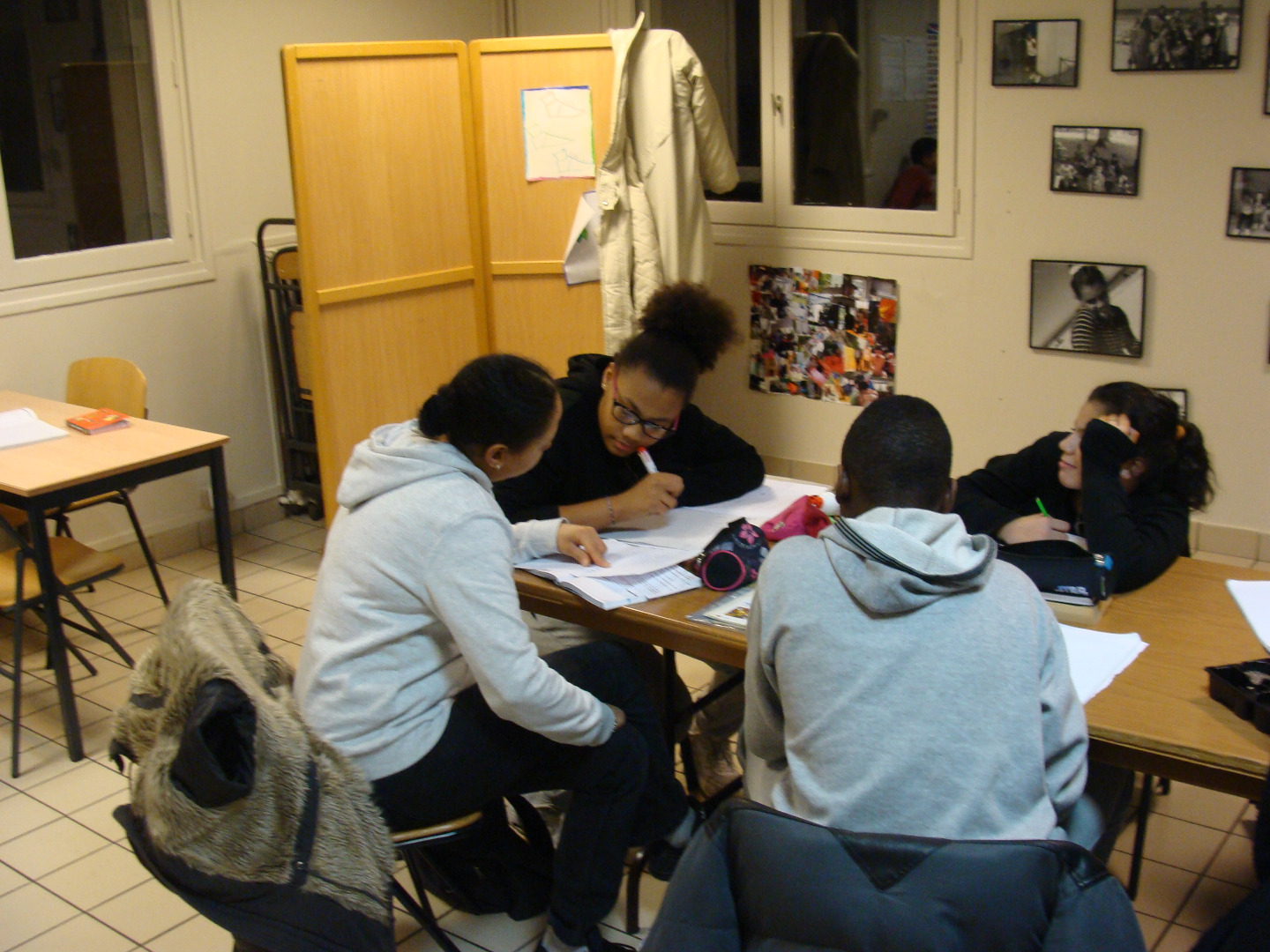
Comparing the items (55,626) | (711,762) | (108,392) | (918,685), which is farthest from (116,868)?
(918,685)

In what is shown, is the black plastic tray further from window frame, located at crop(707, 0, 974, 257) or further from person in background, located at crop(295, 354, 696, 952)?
window frame, located at crop(707, 0, 974, 257)

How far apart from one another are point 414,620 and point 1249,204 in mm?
3101

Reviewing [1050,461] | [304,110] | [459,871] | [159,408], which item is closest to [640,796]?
[459,871]

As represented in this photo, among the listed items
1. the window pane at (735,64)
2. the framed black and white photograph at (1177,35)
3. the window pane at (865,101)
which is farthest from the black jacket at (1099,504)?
the window pane at (735,64)

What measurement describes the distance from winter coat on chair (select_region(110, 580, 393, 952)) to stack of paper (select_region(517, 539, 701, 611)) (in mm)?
546

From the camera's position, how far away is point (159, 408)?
14.6 ft

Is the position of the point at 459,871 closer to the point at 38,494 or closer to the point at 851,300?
the point at 38,494

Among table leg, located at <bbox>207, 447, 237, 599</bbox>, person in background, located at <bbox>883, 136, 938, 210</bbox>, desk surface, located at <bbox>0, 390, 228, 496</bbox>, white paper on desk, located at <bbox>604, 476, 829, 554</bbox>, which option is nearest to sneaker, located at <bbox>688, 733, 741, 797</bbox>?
white paper on desk, located at <bbox>604, 476, 829, 554</bbox>

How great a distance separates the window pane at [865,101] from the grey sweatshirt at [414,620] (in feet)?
10.1

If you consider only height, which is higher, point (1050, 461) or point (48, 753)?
point (1050, 461)

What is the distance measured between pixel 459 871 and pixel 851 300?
298cm

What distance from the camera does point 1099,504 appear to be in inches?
85.0

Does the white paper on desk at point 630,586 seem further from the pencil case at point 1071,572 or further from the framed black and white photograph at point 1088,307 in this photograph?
the framed black and white photograph at point 1088,307

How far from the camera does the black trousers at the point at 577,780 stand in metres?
1.96
